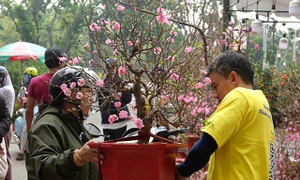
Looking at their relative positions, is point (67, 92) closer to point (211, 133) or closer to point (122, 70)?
point (122, 70)

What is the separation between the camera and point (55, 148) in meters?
2.67

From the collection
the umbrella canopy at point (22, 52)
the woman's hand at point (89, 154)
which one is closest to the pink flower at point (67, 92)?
the woman's hand at point (89, 154)

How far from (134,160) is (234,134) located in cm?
48

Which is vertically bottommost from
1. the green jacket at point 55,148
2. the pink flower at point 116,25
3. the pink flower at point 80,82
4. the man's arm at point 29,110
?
the man's arm at point 29,110

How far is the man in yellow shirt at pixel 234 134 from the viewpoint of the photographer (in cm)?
230

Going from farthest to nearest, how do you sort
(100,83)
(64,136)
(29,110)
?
(29,110) < (100,83) < (64,136)

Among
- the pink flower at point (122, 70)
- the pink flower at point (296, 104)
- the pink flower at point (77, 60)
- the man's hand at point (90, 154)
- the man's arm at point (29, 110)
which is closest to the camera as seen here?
the man's hand at point (90, 154)

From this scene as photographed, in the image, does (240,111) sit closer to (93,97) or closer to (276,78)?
(93,97)

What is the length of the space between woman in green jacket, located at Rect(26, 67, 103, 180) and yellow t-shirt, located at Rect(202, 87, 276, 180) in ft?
1.84

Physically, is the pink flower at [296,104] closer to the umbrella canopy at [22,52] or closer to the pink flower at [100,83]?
the pink flower at [100,83]

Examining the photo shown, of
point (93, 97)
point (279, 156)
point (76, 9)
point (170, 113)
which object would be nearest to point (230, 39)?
point (279, 156)

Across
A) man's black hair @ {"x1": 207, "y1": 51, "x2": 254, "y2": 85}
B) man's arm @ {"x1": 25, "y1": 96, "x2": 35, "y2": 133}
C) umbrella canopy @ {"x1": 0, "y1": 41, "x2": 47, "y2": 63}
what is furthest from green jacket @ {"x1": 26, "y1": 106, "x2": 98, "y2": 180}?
umbrella canopy @ {"x1": 0, "y1": 41, "x2": 47, "y2": 63}

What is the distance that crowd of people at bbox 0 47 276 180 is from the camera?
7.66 feet

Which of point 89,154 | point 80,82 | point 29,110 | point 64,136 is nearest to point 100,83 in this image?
point 80,82
